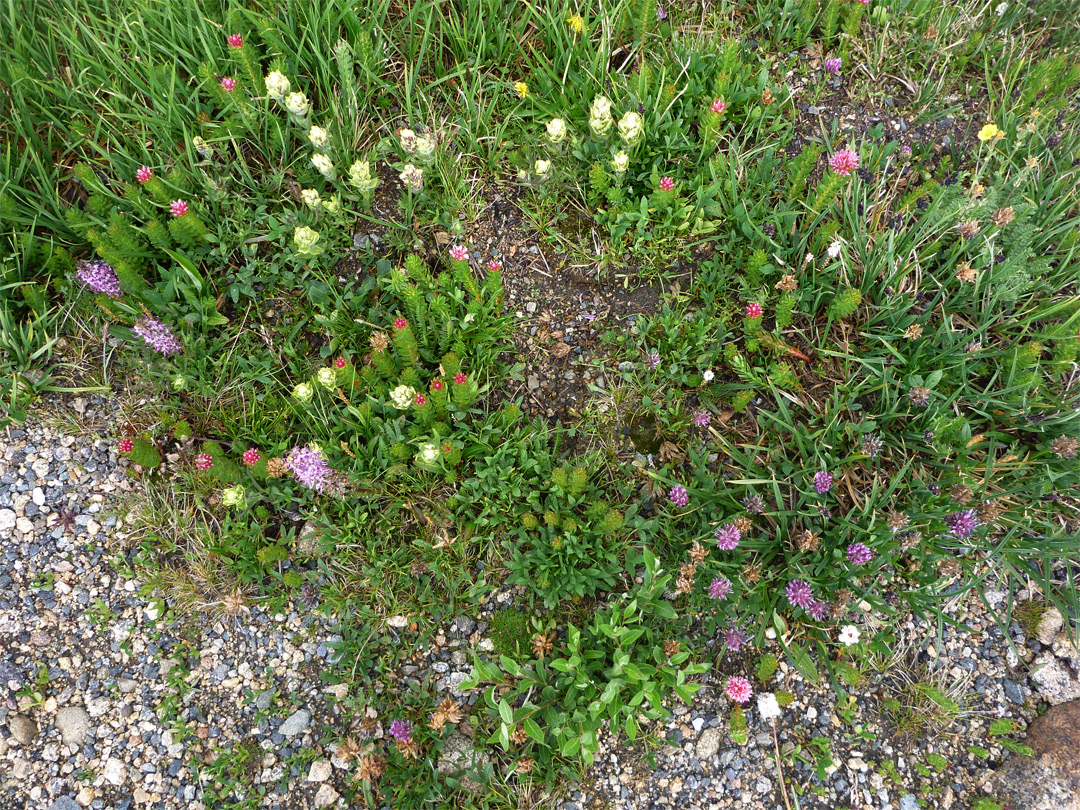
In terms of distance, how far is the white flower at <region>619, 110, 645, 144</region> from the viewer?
3512mm

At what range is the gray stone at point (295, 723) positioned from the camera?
3.28 metres

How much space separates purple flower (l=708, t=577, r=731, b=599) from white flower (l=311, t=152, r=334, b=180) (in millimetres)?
3158

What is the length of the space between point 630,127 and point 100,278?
321cm

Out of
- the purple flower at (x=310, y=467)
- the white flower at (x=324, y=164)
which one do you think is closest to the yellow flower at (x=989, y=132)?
the white flower at (x=324, y=164)

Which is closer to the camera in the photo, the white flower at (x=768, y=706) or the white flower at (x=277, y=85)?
the white flower at (x=768, y=706)

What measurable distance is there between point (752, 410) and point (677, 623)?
1296mm

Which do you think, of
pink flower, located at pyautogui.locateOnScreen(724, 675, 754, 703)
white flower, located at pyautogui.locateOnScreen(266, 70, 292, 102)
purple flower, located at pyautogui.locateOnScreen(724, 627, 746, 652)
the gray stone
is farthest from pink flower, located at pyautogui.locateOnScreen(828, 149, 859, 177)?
the gray stone

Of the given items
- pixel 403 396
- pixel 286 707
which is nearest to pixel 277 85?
pixel 403 396

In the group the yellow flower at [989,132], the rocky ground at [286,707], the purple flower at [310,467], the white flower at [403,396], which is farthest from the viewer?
the yellow flower at [989,132]

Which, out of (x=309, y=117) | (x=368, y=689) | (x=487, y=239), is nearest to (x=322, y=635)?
(x=368, y=689)

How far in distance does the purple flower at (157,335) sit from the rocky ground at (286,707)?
0.86m

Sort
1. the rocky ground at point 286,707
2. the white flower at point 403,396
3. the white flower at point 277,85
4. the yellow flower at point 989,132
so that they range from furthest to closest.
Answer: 1. the yellow flower at point 989,132
2. the white flower at point 277,85
3. the white flower at point 403,396
4. the rocky ground at point 286,707

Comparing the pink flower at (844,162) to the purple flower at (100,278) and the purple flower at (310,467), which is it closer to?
the purple flower at (310,467)

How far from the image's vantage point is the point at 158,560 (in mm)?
3539
